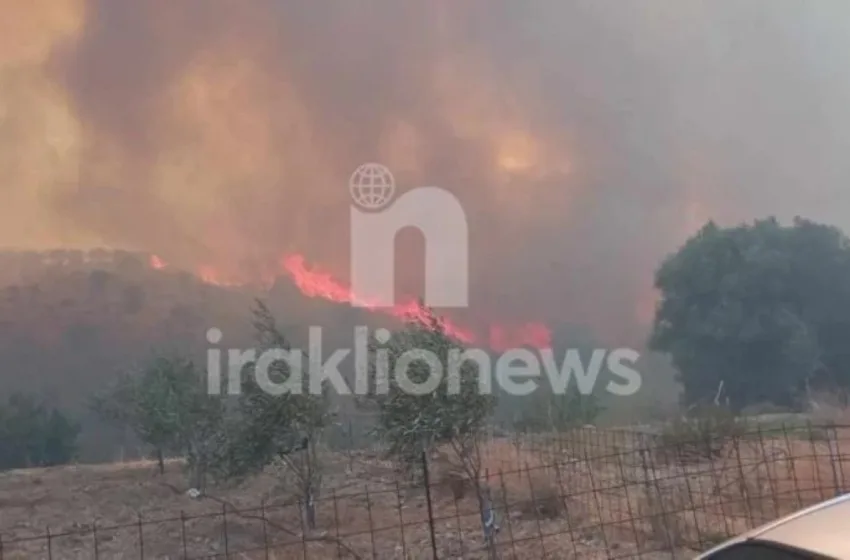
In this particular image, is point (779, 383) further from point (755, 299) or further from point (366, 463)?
point (366, 463)

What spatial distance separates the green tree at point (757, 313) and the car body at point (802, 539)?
22025mm

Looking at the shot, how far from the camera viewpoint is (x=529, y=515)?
8.59 metres

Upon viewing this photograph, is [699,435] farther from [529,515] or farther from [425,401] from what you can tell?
[425,401]

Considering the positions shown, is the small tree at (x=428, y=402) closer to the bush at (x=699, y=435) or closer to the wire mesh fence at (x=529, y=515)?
the wire mesh fence at (x=529, y=515)

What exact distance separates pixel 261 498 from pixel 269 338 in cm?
304

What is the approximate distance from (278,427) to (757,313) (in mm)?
18512

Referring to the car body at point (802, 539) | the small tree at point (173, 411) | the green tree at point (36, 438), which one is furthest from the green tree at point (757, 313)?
the car body at point (802, 539)

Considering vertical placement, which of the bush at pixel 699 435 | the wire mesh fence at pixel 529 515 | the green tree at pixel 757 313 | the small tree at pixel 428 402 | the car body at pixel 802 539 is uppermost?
the green tree at pixel 757 313

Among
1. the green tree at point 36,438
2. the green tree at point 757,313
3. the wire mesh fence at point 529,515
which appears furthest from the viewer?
the green tree at point 757,313

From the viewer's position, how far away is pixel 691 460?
1082cm

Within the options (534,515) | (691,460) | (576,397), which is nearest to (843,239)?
(576,397)

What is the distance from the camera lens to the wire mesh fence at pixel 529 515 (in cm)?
704

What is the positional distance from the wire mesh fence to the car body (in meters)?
3.66

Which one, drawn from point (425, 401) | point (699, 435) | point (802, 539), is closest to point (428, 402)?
point (425, 401)
